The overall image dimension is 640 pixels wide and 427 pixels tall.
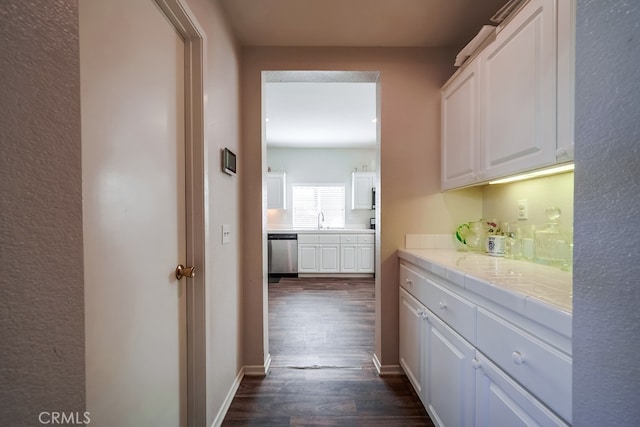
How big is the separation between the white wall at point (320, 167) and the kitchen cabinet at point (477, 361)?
3.71 m

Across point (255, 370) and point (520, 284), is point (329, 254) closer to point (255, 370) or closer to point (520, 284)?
point (255, 370)

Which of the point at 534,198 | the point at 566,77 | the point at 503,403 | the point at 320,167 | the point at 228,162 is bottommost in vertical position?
the point at 503,403

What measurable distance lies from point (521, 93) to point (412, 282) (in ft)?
3.67

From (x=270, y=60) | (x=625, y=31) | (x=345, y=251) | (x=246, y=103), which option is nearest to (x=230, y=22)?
Result: (x=270, y=60)

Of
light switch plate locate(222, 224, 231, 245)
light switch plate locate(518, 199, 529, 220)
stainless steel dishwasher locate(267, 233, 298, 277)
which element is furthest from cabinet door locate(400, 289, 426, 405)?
stainless steel dishwasher locate(267, 233, 298, 277)

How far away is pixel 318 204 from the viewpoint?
539cm

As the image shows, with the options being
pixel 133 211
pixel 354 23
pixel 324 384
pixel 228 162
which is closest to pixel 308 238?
pixel 324 384

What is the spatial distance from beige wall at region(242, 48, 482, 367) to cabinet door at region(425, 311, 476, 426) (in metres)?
0.52

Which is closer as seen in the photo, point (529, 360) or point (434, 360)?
point (529, 360)

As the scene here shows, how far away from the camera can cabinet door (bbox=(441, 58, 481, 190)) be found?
1491mm

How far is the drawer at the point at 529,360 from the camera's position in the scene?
2.17ft

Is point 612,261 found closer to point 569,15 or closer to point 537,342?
point 537,342

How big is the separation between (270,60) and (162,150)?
125 cm

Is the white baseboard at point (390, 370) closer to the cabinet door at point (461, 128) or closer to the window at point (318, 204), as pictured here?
the cabinet door at point (461, 128)
